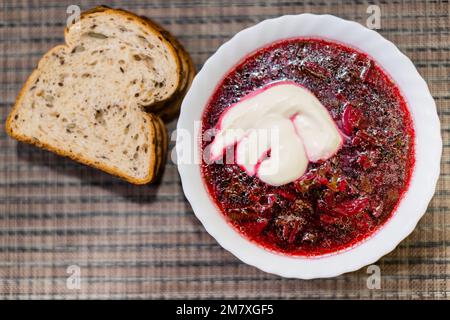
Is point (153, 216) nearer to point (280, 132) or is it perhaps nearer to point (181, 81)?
point (181, 81)

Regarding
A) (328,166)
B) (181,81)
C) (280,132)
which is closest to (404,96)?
(328,166)

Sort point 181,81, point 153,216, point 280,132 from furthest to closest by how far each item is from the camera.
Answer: point 153,216, point 181,81, point 280,132

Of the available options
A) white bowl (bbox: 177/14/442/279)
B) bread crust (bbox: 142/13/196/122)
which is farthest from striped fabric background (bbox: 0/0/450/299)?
white bowl (bbox: 177/14/442/279)

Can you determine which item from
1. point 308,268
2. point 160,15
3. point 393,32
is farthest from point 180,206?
point 393,32

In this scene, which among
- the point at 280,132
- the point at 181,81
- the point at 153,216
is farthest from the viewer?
the point at 153,216

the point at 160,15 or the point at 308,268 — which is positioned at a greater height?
the point at 160,15
